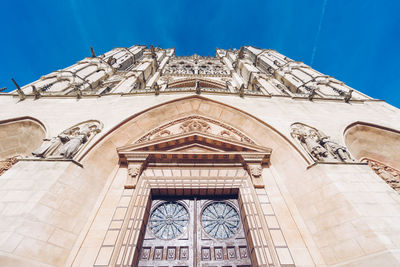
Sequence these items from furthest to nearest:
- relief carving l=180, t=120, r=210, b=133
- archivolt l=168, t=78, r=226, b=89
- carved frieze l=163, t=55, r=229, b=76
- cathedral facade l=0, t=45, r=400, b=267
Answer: carved frieze l=163, t=55, r=229, b=76 → archivolt l=168, t=78, r=226, b=89 → relief carving l=180, t=120, r=210, b=133 → cathedral facade l=0, t=45, r=400, b=267

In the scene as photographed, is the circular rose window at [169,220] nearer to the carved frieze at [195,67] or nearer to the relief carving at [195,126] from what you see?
the relief carving at [195,126]

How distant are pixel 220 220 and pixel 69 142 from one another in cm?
484

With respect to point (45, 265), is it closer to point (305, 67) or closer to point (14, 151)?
point (14, 151)

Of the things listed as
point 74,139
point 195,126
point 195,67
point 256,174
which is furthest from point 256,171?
point 195,67

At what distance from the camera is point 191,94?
783cm

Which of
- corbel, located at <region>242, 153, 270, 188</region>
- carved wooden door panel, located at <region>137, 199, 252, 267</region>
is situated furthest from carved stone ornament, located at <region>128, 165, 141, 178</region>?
corbel, located at <region>242, 153, 270, 188</region>

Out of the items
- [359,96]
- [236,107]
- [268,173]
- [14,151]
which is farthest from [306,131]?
[14,151]

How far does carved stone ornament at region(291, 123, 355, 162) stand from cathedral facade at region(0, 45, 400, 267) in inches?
1.6

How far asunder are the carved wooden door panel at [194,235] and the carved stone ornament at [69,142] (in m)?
2.75

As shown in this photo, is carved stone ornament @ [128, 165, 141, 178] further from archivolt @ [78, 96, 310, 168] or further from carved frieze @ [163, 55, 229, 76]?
carved frieze @ [163, 55, 229, 76]

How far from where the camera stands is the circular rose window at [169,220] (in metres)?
4.60

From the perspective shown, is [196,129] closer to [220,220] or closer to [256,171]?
[256,171]

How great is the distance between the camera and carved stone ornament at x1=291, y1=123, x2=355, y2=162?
189 inches

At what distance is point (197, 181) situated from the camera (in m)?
5.35
